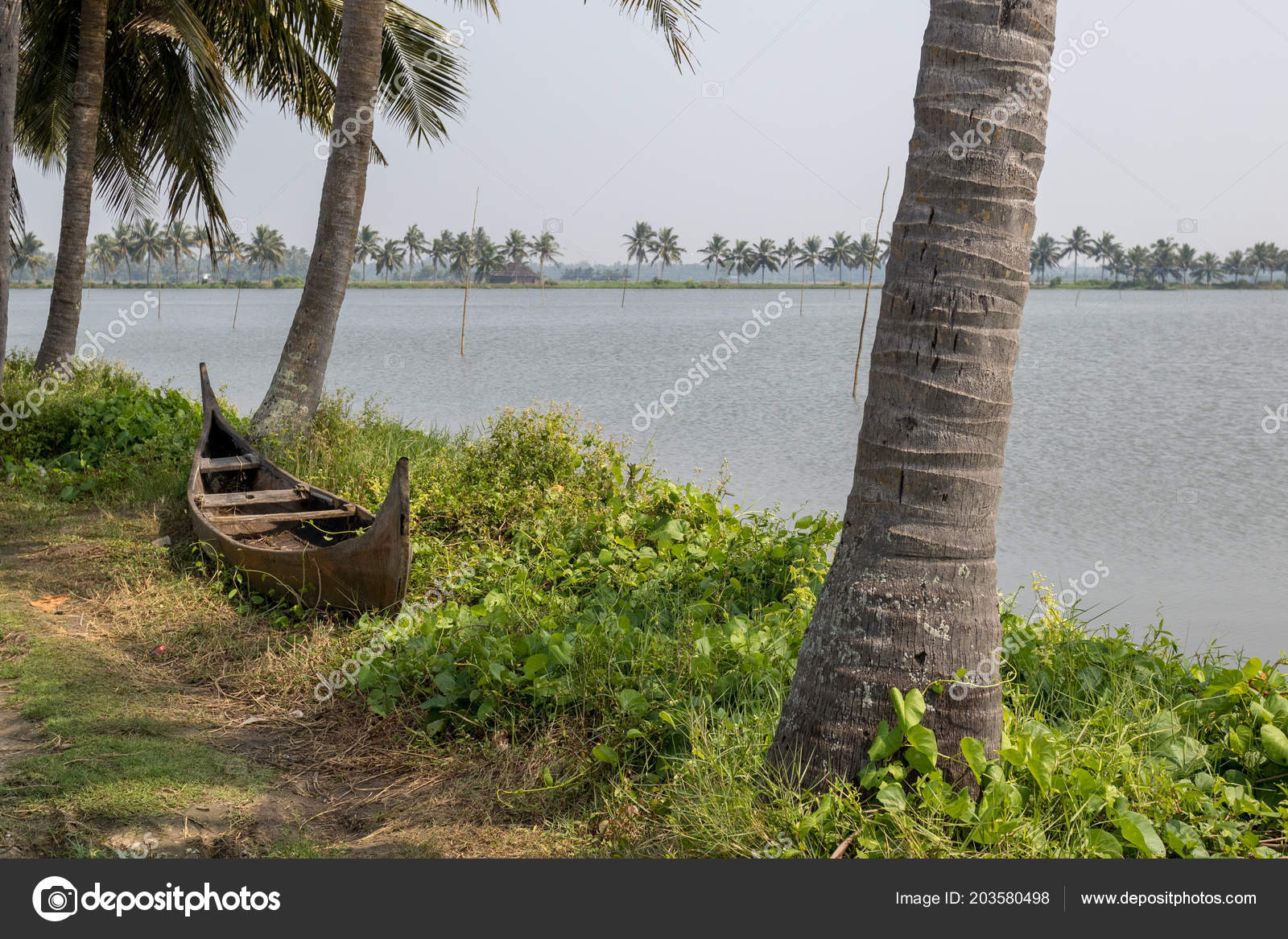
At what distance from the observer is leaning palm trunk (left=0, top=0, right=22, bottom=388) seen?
23.6 ft

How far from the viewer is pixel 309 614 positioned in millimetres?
5945

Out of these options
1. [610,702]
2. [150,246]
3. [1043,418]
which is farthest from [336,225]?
[150,246]

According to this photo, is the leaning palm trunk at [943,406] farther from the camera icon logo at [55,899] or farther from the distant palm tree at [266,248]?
the distant palm tree at [266,248]

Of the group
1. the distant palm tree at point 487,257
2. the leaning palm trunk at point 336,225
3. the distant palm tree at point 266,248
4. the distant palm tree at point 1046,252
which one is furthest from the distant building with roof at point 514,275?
the leaning palm trunk at point 336,225

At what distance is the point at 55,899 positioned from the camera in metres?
3.04

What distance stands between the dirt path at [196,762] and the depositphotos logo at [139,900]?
368 mm

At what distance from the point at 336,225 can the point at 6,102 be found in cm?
264

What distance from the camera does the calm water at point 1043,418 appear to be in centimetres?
940

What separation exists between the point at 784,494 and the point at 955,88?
9451mm

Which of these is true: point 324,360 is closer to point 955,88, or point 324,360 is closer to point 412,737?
point 412,737

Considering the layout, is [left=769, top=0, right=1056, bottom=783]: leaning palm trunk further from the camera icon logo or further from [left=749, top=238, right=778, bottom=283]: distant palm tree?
[left=749, top=238, right=778, bottom=283]: distant palm tree

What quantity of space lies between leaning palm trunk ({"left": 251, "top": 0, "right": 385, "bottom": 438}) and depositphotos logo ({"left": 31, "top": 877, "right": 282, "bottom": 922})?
6.19m
